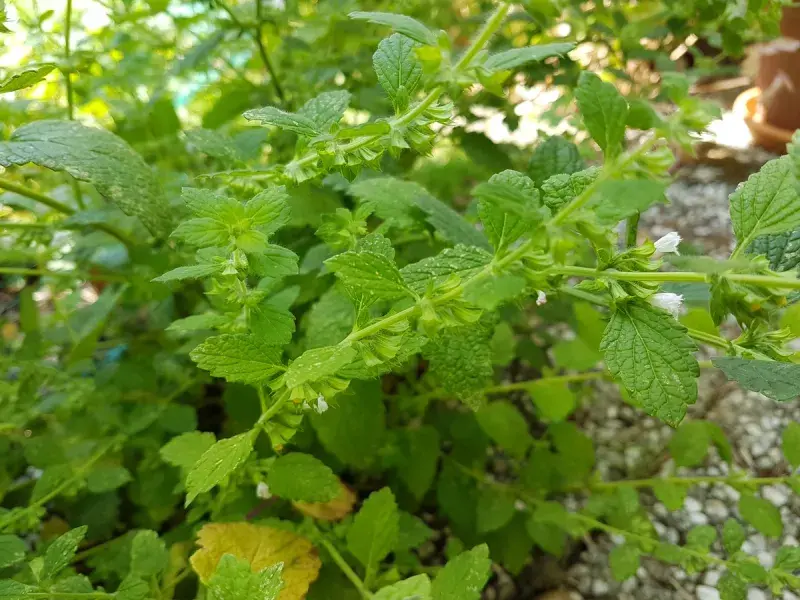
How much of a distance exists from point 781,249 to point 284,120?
1.65 ft

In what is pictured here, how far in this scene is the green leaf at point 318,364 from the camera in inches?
18.1

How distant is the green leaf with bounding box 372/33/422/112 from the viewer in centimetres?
58

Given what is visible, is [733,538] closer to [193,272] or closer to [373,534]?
[373,534]

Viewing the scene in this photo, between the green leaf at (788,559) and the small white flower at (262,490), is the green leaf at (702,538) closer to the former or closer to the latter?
the green leaf at (788,559)

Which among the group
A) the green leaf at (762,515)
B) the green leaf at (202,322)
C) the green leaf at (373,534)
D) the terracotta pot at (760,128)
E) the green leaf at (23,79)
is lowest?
the terracotta pot at (760,128)

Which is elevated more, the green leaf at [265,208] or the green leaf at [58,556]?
the green leaf at [265,208]

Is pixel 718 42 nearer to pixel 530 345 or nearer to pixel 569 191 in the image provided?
pixel 530 345

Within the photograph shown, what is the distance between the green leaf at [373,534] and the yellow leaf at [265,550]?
0.19 ft

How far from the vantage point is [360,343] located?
519 millimetres

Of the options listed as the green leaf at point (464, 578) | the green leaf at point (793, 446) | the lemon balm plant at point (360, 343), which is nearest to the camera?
the lemon balm plant at point (360, 343)

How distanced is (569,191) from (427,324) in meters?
0.19

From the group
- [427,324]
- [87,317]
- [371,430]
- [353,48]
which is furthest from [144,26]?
[427,324]

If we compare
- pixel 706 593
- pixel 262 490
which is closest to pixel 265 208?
pixel 262 490

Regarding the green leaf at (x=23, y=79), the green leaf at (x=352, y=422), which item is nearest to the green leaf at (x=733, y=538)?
the green leaf at (x=352, y=422)
